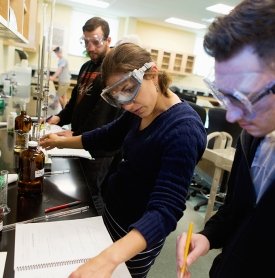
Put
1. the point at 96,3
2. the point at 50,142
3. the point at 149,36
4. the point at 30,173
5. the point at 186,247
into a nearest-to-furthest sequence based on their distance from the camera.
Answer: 1. the point at 186,247
2. the point at 30,173
3. the point at 50,142
4. the point at 96,3
5. the point at 149,36

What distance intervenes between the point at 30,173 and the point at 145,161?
0.44m

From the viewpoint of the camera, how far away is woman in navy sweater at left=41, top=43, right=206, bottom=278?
2.38ft

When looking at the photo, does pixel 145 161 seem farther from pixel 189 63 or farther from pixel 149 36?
pixel 189 63

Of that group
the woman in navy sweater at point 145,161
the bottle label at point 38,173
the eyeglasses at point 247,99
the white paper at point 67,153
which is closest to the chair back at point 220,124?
the white paper at point 67,153

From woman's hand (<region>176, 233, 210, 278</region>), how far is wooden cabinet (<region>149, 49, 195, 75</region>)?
7.23 m

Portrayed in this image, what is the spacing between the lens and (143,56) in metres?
0.95

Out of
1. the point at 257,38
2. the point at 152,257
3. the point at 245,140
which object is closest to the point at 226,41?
the point at 257,38

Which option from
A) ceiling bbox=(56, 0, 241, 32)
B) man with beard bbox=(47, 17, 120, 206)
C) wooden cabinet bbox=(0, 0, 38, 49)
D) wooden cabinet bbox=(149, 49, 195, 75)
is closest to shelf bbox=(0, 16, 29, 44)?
wooden cabinet bbox=(0, 0, 38, 49)

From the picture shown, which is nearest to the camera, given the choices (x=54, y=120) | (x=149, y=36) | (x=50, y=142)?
(x=50, y=142)

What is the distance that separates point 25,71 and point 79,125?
1.75 m

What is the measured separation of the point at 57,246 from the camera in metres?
0.78

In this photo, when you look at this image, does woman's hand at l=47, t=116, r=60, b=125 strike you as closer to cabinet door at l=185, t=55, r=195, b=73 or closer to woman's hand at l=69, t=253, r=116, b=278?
woman's hand at l=69, t=253, r=116, b=278

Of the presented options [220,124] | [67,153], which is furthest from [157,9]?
[67,153]

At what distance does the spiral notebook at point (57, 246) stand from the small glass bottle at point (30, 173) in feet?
0.72
